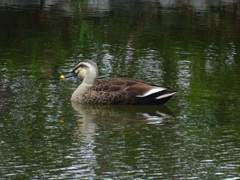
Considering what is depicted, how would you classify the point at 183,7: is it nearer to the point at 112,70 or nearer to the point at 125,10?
the point at 125,10

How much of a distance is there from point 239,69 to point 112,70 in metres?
3.28

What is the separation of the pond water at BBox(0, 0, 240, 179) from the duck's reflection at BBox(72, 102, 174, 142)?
0.02 m

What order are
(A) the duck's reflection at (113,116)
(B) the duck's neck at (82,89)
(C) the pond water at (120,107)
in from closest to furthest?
(C) the pond water at (120,107), (A) the duck's reflection at (113,116), (B) the duck's neck at (82,89)

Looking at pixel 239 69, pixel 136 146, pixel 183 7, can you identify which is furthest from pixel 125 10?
pixel 136 146

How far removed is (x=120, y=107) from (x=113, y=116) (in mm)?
974

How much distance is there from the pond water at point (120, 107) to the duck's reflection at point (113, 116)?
20 mm

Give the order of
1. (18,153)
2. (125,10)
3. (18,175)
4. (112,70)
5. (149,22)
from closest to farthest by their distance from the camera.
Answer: (18,175) < (18,153) < (112,70) < (149,22) < (125,10)

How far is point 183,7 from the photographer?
3394 cm

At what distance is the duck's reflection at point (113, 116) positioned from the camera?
13.4 meters

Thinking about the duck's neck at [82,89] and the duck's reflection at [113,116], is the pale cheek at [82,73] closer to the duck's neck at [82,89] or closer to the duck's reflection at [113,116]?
the duck's neck at [82,89]

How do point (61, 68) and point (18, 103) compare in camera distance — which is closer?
point (18, 103)

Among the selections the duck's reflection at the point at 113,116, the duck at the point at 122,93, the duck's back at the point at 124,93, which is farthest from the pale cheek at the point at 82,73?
the duck's reflection at the point at 113,116

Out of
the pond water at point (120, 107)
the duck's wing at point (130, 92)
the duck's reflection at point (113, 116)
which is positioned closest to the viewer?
the pond water at point (120, 107)

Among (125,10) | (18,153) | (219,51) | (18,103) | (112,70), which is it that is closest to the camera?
(18,153)
